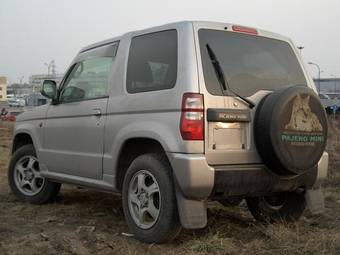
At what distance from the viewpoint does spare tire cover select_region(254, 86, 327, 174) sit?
4.73 metres

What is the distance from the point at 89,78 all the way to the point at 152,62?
1190mm

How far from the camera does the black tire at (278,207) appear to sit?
18.7ft

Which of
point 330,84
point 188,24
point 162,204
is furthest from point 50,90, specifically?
point 330,84

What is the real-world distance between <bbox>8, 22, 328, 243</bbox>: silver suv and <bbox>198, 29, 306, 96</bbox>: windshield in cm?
1

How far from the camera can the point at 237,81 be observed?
4.94 meters

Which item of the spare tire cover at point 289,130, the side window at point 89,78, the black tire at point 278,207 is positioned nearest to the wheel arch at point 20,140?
the side window at point 89,78

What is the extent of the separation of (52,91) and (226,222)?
8.36 ft

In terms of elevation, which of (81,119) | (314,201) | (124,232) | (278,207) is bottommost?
(124,232)

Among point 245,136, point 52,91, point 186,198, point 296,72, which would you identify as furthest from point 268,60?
point 52,91

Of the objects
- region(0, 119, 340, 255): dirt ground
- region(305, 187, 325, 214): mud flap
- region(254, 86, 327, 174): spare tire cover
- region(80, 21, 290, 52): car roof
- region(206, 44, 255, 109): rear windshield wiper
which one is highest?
region(80, 21, 290, 52): car roof

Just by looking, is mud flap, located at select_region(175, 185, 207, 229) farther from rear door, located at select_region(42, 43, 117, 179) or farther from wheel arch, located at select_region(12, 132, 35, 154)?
wheel arch, located at select_region(12, 132, 35, 154)

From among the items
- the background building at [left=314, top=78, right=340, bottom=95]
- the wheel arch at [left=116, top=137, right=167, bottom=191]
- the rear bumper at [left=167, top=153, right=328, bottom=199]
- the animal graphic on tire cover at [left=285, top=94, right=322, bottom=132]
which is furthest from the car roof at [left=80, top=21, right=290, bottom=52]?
the background building at [left=314, top=78, right=340, bottom=95]

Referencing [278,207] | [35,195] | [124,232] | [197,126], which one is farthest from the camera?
[35,195]

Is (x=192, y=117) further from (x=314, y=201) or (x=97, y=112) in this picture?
(x=314, y=201)
